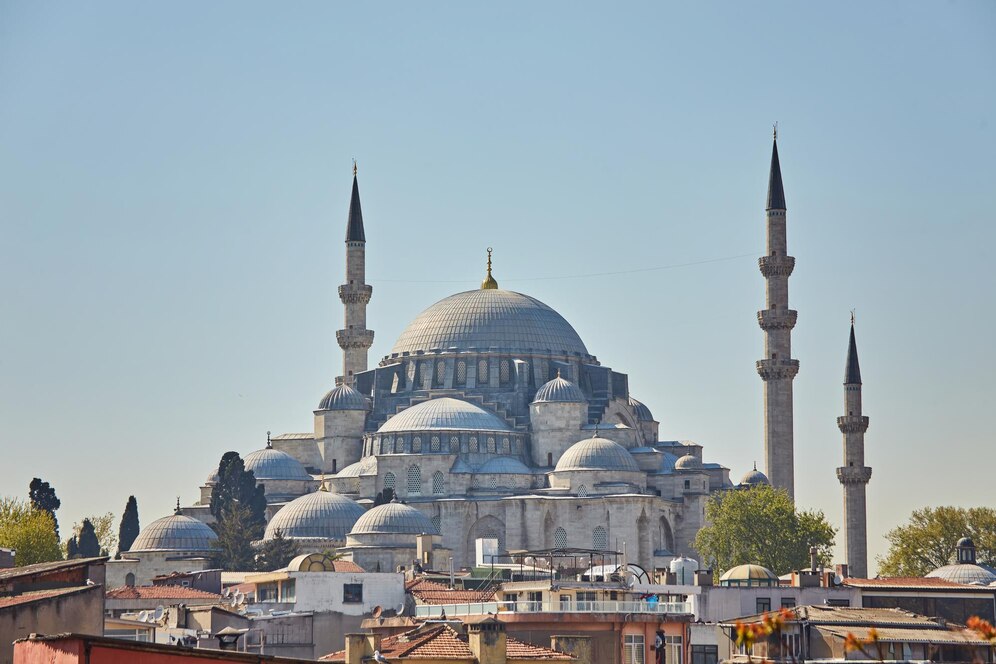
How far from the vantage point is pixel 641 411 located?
7012cm

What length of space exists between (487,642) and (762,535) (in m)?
32.1

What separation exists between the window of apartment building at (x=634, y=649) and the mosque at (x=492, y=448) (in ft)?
82.8

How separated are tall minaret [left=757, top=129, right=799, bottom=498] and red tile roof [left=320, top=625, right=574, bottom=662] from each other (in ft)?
118

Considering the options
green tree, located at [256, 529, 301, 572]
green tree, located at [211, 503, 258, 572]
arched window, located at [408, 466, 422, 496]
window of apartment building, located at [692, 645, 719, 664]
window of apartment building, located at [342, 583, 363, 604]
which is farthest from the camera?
arched window, located at [408, 466, 422, 496]

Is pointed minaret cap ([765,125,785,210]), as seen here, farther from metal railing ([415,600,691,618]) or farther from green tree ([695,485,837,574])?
metal railing ([415,600,691,618])

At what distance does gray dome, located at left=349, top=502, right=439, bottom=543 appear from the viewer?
2255 inches

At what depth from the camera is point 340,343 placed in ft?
A: 231

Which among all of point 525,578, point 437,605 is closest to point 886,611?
point 437,605

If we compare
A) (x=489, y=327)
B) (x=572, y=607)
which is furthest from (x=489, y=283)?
(x=572, y=607)

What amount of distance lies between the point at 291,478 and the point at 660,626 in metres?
36.3

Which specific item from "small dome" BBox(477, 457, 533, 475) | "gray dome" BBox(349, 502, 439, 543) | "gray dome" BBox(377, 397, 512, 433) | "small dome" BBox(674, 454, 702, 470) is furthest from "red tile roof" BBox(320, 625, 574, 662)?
"small dome" BBox(674, 454, 702, 470)

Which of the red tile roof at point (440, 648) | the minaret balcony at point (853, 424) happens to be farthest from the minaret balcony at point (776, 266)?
the red tile roof at point (440, 648)

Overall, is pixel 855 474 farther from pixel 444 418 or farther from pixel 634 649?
pixel 634 649

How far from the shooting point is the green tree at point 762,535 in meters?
56.3
